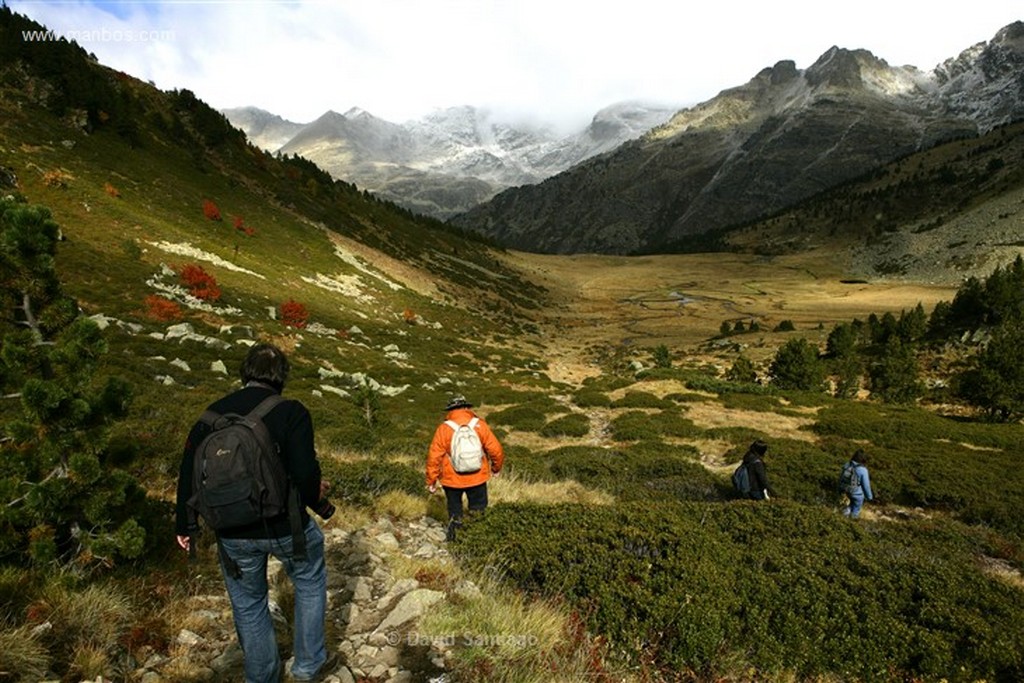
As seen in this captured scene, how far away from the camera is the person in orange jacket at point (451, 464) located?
7.77 m

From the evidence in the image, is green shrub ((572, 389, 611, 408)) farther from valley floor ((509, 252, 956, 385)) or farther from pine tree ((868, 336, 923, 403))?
pine tree ((868, 336, 923, 403))

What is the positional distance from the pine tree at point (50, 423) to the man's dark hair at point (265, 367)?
2.09m

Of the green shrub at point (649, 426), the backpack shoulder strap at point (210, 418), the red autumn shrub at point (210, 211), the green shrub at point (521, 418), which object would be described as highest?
the red autumn shrub at point (210, 211)

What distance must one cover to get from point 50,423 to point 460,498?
Answer: 210 inches

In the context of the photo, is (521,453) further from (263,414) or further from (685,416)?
(263,414)

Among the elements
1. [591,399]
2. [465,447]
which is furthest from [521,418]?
[465,447]

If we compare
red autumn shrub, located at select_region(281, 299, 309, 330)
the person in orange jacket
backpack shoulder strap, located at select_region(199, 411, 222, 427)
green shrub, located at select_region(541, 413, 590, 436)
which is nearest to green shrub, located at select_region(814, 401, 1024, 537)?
green shrub, located at select_region(541, 413, 590, 436)

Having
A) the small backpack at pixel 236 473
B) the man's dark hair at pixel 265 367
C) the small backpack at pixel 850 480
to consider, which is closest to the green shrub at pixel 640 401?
the small backpack at pixel 850 480

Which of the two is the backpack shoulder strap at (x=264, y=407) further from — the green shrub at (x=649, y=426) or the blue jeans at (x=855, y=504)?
the green shrub at (x=649, y=426)

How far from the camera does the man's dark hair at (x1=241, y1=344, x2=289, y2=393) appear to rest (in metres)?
4.21

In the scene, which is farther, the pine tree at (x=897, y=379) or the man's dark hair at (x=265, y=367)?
the pine tree at (x=897, y=379)

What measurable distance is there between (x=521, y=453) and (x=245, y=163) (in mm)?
64470

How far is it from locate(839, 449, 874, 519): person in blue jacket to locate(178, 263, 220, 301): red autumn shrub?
3217 cm

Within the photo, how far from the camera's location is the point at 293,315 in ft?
107
